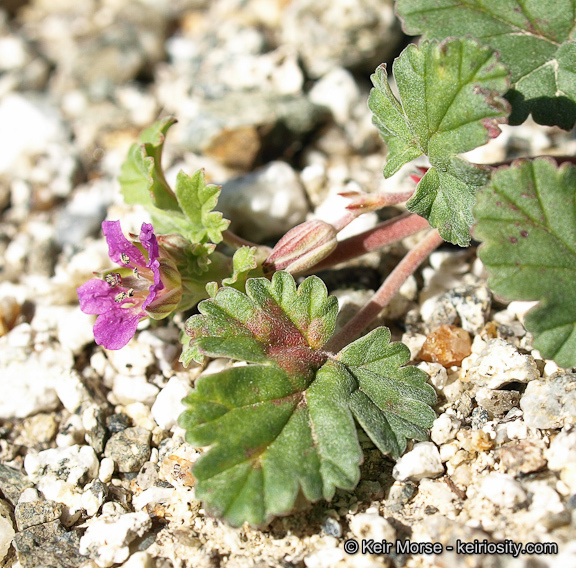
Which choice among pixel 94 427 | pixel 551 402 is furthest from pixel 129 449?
pixel 551 402

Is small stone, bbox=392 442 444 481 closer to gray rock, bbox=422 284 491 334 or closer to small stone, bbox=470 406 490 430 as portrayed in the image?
small stone, bbox=470 406 490 430

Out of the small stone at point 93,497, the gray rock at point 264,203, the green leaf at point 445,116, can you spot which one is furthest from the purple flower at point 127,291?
the green leaf at point 445,116

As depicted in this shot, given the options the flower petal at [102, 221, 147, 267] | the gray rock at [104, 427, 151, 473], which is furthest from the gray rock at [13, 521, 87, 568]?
the flower petal at [102, 221, 147, 267]

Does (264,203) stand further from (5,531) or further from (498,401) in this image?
(5,531)

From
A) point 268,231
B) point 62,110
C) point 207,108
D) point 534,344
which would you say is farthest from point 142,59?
point 534,344

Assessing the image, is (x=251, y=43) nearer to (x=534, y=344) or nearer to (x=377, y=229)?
(x=377, y=229)

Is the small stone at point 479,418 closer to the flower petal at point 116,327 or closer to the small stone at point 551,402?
the small stone at point 551,402

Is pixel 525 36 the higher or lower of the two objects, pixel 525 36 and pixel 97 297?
the higher
